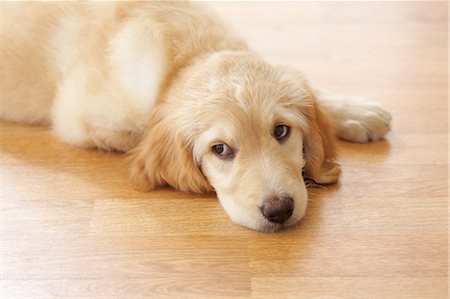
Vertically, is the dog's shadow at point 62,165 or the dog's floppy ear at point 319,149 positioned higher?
the dog's floppy ear at point 319,149

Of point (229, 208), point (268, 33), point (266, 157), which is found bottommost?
point (268, 33)

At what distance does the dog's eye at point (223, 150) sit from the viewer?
1911 millimetres

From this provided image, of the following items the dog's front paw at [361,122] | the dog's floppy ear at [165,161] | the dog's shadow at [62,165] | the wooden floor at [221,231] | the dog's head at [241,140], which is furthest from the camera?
the dog's front paw at [361,122]

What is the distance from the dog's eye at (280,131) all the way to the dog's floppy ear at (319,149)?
0.11 m

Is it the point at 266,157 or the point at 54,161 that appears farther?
the point at 54,161

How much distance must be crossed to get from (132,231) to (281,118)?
63cm

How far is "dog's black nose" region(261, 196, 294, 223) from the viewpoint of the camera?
181 cm

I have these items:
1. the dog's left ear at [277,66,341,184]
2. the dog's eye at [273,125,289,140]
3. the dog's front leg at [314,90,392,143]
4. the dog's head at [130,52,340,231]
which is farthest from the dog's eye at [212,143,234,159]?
the dog's front leg at [314,90,392,143]

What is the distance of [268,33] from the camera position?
3.40m

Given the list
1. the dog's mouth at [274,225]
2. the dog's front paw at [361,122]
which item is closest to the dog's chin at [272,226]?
the dog's mouth at [274,225]

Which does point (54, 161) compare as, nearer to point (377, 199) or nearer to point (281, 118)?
point (281, 118)

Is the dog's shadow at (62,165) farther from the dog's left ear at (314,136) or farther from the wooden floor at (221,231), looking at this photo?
the dog's left ear at (314,136)

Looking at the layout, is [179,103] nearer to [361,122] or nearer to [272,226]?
[272,226]

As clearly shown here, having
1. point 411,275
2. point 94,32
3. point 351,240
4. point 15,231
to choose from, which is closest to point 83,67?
point 94,32
